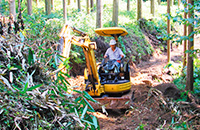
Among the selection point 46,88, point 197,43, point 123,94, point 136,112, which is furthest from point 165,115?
point 197,43

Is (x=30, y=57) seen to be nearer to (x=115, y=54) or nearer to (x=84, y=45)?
(x=84, y=45)

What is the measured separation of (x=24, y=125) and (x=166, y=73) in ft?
39.9

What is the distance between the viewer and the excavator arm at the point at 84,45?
244 inches

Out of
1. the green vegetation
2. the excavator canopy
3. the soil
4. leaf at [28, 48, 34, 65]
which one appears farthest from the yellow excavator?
leaf at [28, 48, 34, 65]

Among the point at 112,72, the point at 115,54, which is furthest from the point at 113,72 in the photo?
the point at 115,54

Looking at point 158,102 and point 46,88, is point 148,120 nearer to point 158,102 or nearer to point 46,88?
point 158,102

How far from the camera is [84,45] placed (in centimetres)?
714

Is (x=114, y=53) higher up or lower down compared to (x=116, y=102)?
higher up

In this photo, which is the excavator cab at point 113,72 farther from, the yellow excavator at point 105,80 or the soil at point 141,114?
the soil at point 141,114

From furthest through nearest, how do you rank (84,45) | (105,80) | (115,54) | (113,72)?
(115,54) < (105,80) < (113,72) < (84,45)

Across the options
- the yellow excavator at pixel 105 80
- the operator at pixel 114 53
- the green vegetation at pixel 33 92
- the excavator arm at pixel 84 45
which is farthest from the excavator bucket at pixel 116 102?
the green vegetation at pixel 33 92

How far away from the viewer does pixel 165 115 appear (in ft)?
23.0

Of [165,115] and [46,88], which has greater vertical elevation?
[46,88]

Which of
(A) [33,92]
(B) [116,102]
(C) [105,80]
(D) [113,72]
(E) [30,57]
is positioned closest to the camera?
(A) [33,92]
